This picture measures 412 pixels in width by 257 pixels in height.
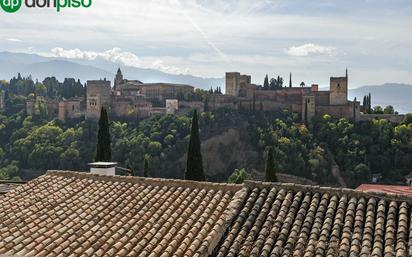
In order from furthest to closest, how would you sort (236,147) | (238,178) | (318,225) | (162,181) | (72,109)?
1. (72,109)
2. (236,147)
3. (238,178)
4. (162,181)
5. (318,225)

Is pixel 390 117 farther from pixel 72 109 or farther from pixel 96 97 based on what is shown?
pixel 72 109

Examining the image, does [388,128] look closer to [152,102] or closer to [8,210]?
[152,102]

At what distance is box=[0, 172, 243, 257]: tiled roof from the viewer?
8.00 m

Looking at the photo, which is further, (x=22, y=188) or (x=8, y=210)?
(x=22, y=188)

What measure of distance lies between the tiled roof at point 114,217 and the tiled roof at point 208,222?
0.02 meters

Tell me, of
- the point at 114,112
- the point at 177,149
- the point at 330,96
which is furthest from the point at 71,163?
the point at 330,96

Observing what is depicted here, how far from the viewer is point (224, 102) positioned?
90438 millimetres

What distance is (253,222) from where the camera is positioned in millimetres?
8242

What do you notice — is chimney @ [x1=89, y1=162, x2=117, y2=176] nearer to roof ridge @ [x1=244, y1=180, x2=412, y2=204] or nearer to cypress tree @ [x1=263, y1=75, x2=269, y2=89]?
roof ridge @ [x1=244, y1=180, x2=412, y2=204]

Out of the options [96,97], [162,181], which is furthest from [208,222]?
[96,97]

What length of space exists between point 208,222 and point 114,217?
180cm

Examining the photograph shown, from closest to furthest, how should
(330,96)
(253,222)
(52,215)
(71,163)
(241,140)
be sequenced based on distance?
1. (253,222)
2. (52,215)
3. (71,163)
4. (241,140)
5. (330,96)

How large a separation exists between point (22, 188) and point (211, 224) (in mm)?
4787

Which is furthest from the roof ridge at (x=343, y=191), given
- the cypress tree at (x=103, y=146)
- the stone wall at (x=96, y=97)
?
the stone wall at (x=96, y=97)
